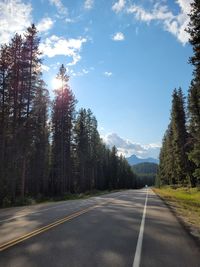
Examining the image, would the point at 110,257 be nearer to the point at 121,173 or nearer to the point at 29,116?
the point at 29,116

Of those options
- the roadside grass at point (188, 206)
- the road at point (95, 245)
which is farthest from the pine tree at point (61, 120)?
the road at point (95, 245)

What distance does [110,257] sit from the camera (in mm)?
7711

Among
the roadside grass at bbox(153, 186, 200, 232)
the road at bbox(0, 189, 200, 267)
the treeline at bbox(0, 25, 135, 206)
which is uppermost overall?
the treeline at bbox(0, 25, 135, 206)

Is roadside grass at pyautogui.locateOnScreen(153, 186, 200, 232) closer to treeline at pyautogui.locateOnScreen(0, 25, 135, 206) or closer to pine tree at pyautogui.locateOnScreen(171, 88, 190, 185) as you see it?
treeline at pyautogui.locateOnScreen(0, 25, 135, 206)

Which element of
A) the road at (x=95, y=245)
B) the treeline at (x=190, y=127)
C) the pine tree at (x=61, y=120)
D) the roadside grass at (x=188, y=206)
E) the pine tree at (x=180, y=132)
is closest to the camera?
the road at (x=95, y=245)

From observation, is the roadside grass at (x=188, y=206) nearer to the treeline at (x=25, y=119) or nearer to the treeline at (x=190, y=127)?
the treeline at (x=190, y=127)

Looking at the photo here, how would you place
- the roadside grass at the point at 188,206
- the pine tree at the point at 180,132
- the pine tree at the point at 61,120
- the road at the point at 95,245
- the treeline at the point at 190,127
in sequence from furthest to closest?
the pine tree at the point at 180,132, the pine tree at the point at 61,120, the treeline at the point at 190,127, the roadside grass at the point at 188,206, the road at the point at 95,245

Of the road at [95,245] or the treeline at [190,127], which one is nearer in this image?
the road at [95,245]

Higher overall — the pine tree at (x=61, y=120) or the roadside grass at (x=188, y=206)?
the pine tree at (x=61, y=120)

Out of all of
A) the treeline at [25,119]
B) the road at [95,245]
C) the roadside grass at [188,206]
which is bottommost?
the road at [95,245]

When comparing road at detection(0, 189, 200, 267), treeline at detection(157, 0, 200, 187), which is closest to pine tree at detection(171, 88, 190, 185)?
treeline at detection(157, 0, 200, 187)

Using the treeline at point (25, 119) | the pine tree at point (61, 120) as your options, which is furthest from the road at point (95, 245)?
the pine tree at point (61, 120)

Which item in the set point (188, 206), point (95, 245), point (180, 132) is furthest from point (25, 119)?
point (180, 132)

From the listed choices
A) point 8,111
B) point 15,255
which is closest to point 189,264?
point 15,255
